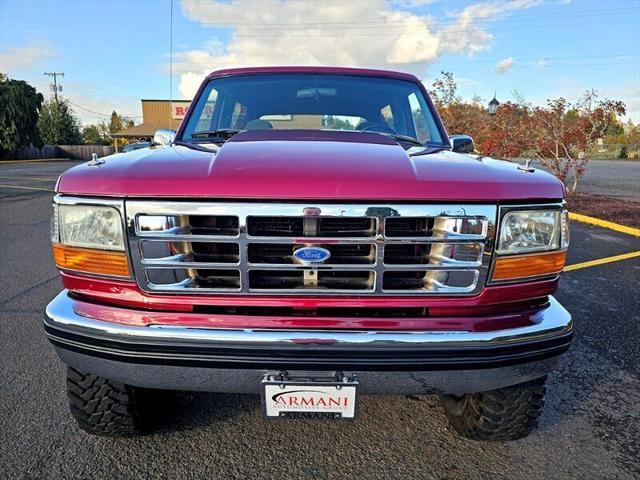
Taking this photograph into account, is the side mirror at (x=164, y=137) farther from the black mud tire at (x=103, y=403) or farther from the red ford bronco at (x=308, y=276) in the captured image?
the black mud tire at (x=103, y=403)

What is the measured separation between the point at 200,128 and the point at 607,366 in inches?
123

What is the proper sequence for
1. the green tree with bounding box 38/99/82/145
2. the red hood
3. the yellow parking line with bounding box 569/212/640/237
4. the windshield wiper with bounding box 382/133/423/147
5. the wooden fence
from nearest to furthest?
the red hood
the windshield wiper with bounding box 382/133/423/147
the yellow parking line with bounding box 569/212/640/237
the wooden fence
the green tree with bounding box 38/99/82/145

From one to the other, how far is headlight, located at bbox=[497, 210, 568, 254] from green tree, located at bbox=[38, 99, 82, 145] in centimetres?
5817

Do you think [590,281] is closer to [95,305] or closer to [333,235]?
[333,235]

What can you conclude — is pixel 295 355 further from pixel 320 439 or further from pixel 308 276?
pixel 320 439

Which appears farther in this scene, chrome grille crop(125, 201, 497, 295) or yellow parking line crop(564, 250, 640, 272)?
yellow parking line crop(564, 250, 640, 272)

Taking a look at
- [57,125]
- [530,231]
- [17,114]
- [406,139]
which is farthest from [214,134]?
[57,125]

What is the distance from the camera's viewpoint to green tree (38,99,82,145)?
5066cm

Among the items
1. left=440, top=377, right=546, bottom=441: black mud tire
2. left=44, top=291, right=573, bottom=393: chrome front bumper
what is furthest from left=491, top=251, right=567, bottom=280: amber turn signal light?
left=440, top=377, right=546, bottom=441: black mud tire

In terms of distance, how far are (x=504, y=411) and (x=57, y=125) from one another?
194 feet

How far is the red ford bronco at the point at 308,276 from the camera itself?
165 cm

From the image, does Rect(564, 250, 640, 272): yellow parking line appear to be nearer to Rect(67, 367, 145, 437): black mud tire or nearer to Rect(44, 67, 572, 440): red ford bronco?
Rect(44, 67, 572, 440): red ford bronco

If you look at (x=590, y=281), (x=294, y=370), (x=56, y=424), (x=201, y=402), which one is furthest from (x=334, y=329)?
(x=590, y=281)

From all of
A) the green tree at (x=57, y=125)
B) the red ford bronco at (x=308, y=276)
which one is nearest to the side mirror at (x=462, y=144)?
the red ford bronco at (x=308, y=276)
